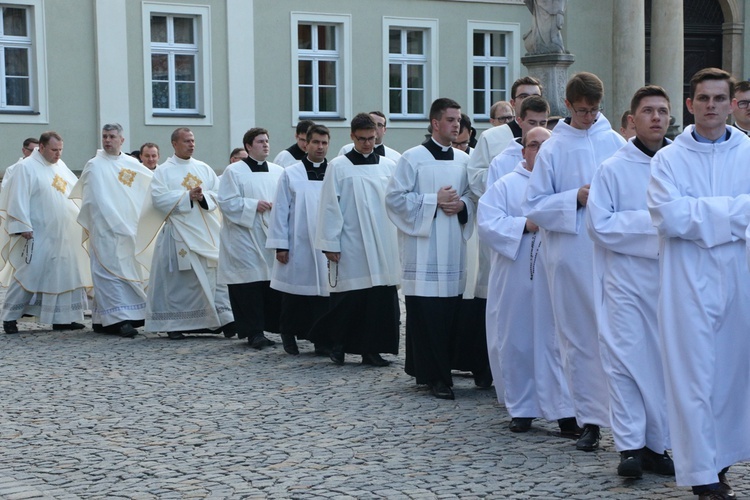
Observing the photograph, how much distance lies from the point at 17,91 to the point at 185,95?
3.12 metres

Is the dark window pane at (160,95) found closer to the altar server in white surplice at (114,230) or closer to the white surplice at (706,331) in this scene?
the altar server in white surplice at (114,230)

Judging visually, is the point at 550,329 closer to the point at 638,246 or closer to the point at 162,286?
the point at 638,246

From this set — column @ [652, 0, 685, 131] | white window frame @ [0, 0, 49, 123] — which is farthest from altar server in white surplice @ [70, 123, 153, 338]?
column @ [652, 0, 685, 131]

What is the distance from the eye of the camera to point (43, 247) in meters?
13.7

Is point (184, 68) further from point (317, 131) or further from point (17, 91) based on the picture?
point (317, 131)

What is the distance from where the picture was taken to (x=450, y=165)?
9188mm

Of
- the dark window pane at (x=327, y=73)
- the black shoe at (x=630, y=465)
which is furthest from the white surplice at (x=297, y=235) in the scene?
the dark window pane at (x=327, y=73)

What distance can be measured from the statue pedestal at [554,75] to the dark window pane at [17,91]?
365 inches

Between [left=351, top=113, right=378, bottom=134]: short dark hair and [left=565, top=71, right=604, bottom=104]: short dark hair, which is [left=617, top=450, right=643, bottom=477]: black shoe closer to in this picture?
[left=565, top=71, right=604, bottom=104]: short dark hair

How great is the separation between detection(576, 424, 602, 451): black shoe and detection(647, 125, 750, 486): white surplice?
1157 mm

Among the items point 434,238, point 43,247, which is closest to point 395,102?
point 43,247

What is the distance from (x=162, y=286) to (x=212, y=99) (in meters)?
12.3

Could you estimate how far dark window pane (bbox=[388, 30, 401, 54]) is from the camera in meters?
27.0

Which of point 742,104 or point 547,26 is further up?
point 547,26
